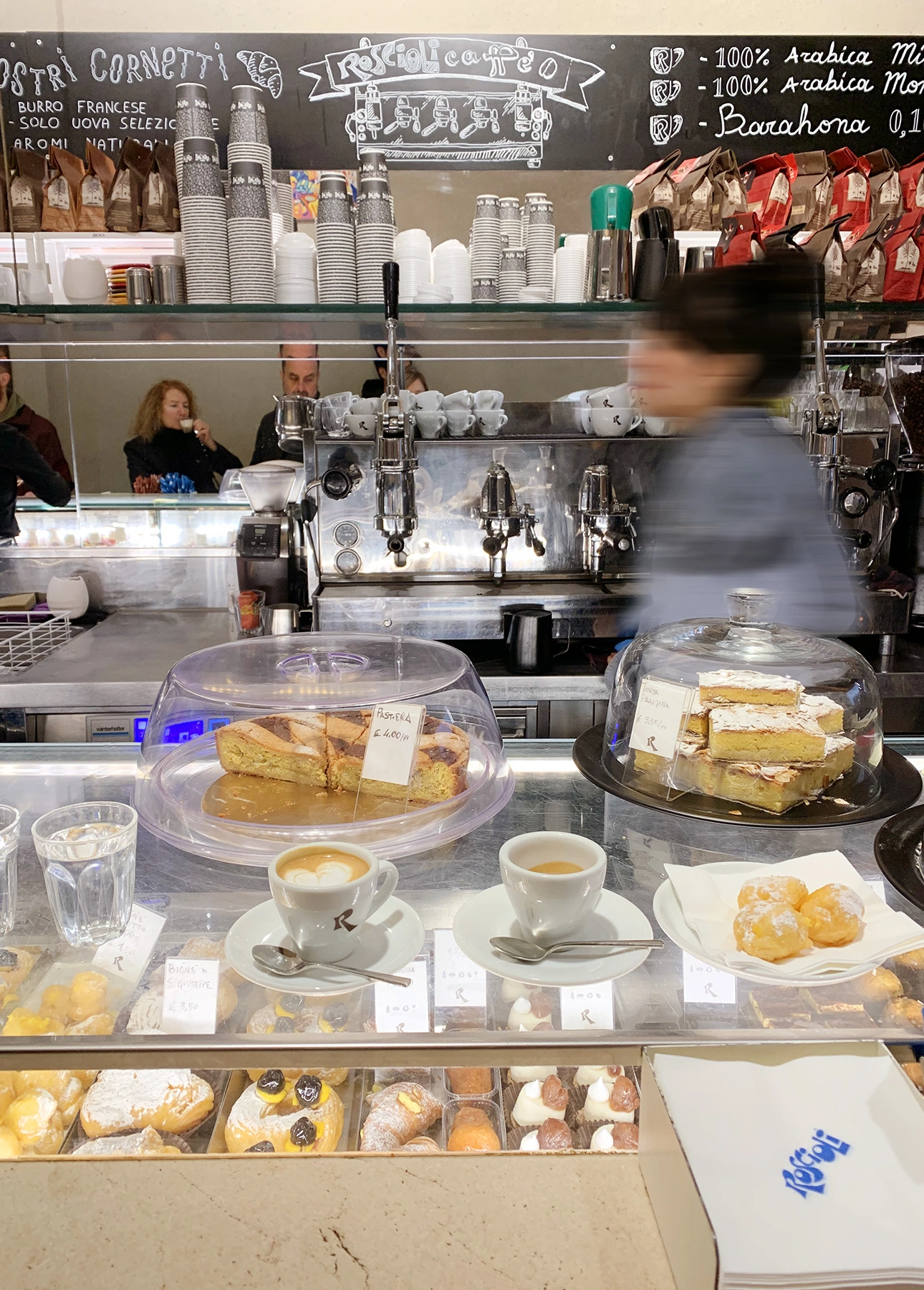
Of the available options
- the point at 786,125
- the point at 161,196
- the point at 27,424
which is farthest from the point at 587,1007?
the point at 786,125

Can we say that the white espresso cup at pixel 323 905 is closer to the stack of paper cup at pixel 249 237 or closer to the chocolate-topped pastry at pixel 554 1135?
the chocolate-topped pastry at pixel 554 1135

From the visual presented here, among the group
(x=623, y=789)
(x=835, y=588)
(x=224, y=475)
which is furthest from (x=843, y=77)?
(x=623, y=789)

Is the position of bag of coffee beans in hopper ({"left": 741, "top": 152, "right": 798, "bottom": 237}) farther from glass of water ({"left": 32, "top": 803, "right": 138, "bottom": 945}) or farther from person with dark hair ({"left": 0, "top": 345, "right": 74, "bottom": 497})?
glass of water ({"left": 32, "top": 803, "right": 138, "bottom": 945})

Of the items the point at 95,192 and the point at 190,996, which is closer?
the point at 190,996

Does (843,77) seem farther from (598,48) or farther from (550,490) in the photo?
(550,490)

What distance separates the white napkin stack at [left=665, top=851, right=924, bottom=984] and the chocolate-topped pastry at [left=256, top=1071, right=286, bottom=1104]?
53 centimetres

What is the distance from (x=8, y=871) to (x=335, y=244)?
2.61 m

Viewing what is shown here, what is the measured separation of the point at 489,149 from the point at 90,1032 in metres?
3.79

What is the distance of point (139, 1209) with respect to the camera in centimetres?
94

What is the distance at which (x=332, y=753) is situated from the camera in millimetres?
1456

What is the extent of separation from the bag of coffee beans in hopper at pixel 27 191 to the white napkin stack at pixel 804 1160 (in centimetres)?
398

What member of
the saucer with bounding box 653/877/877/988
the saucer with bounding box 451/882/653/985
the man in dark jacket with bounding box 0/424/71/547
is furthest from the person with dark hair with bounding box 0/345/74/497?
the saucer with bounding box 653/877/877/988

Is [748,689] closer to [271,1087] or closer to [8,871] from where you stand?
[271,1087]

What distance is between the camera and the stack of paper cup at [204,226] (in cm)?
312
